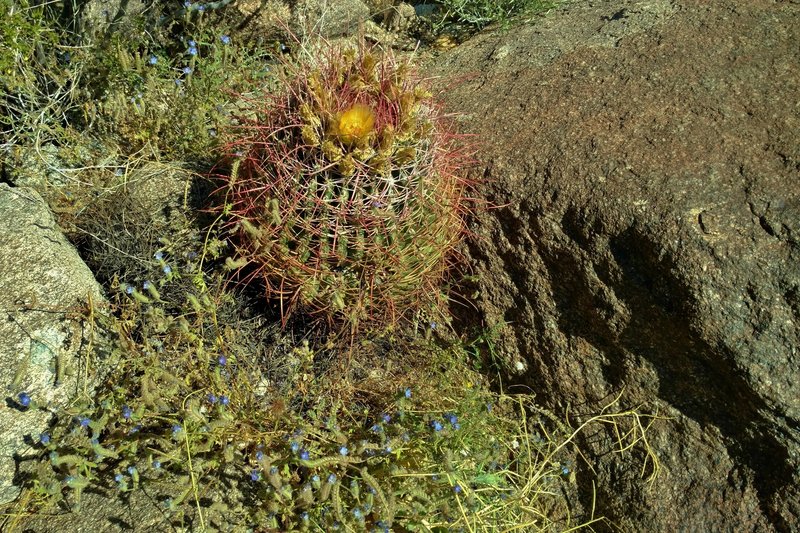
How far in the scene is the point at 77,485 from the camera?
8.13ft

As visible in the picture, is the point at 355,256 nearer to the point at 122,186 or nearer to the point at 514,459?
the point at 514,459

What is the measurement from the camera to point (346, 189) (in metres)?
2.60

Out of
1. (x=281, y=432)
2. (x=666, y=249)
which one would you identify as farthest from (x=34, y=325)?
(x=666, y=249)

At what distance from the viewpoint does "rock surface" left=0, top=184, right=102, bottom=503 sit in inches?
109

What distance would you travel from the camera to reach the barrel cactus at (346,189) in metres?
2.59

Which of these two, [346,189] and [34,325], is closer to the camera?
[346,189]

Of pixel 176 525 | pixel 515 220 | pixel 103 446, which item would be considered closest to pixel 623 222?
pixel 515 220

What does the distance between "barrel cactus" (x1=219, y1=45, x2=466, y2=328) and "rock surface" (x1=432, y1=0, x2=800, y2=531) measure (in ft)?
1.59

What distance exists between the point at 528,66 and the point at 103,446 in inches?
111

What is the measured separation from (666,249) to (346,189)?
4.11ft

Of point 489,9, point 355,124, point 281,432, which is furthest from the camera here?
point 489,9

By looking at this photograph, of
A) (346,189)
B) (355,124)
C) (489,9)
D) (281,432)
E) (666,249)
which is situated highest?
(355,124)

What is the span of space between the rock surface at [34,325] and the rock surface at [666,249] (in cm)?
184

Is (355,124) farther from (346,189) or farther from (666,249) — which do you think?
(666,249)
